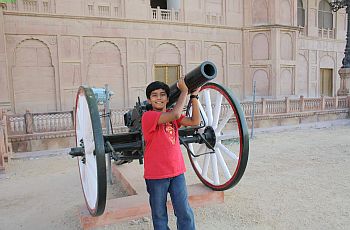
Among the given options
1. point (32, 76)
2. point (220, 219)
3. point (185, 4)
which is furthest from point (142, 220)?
point (185, 4)

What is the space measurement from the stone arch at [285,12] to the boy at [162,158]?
1555 centimetres

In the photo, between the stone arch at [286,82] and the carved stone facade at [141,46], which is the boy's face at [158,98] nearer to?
the carved stone facade at [141,46]

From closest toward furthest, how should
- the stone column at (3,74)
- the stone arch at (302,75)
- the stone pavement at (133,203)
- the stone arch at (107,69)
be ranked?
the stone pavement at (133,203) → the stone column at (3,74) → the stone arch at (107,69) → the stone arch at (302,75)

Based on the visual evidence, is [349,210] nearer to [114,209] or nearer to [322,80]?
[114,209]

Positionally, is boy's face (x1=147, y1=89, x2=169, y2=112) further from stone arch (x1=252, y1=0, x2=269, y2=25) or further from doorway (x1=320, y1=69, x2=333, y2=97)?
doorway (x1=320, y1=69, x2=333, y2=97)

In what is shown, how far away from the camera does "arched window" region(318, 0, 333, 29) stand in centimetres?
2027

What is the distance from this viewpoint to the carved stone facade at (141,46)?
12.1 meters

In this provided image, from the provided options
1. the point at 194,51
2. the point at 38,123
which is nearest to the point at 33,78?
the point at 38,123

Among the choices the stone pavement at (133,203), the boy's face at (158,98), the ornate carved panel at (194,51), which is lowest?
the stone pavement at (133,203)

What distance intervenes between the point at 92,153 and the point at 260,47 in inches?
586

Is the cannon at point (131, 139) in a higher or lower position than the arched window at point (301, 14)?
lower

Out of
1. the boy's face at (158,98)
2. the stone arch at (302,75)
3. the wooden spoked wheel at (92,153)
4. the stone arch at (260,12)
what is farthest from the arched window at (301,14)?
the boy's face at (158,98)

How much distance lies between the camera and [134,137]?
360 centimetres

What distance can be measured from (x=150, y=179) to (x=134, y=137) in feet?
3.09
